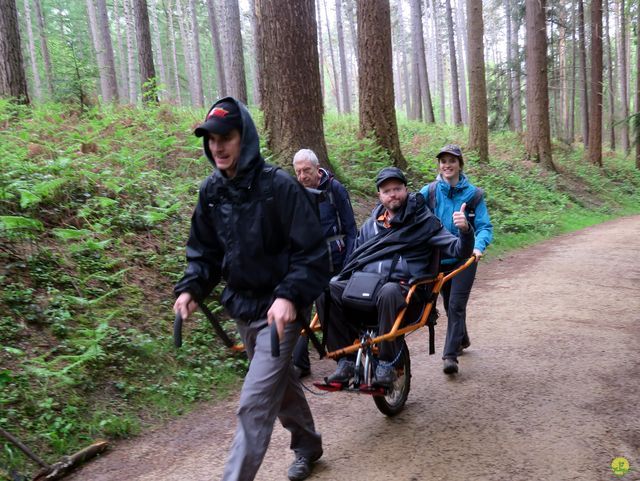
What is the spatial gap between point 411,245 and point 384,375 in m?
1.09

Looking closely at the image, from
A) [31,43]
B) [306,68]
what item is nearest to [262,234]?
[306,68]

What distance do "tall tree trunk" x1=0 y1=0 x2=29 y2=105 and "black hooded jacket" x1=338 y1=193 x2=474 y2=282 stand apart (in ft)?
→ 30.4

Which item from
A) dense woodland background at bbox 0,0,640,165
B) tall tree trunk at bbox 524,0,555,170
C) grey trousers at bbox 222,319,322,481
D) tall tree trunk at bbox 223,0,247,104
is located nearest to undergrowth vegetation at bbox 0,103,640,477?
dense woodland background at bbox 0,0,640,165

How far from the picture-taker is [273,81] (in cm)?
863

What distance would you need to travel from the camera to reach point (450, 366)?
5.28 meters

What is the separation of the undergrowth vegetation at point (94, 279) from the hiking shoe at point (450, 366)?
2164 mm

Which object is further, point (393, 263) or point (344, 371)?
point (393, 263)

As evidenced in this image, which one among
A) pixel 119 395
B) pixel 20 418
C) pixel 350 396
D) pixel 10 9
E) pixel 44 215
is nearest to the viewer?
pixel 20 418

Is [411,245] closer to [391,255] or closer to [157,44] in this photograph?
[391,255]

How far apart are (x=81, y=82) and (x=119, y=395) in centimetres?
874

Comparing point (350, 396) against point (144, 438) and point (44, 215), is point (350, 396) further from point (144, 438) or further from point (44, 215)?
point (44, 215)

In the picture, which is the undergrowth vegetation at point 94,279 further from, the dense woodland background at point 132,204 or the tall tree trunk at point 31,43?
the tall tree trunk at point 31,43

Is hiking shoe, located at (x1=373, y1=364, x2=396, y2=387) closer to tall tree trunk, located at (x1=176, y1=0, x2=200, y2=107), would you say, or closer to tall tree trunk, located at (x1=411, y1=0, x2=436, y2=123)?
tall tree trunk, located at (x1=411, y1=0, x2=436, y2=123)

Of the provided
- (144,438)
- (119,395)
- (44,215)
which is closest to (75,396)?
(119,395)
